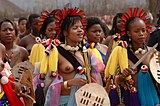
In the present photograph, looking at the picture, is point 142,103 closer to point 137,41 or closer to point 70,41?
point 137,41

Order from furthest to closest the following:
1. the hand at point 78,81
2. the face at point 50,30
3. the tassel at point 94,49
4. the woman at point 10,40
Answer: the face at point 50,30 < the woman at point 10,40 < the tassel at point 94,49 < the hand at point 78,81

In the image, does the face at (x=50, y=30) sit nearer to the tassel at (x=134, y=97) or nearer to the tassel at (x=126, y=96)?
the tassel at (x=126, y=96)

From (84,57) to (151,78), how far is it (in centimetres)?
73

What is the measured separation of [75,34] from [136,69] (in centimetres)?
75

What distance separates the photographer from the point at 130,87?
526cm

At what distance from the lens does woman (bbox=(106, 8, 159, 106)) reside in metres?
5.10

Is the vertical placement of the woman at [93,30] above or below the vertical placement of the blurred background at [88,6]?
above

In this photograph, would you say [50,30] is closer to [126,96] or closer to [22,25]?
[126,96]

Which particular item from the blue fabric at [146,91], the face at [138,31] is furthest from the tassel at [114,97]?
the face at [138,31]

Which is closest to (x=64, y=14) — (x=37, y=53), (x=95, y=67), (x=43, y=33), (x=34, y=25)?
(x=95, y=67)

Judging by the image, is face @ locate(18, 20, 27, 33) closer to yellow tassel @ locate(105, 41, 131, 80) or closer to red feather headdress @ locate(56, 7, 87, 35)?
red feather headdress @ locate(56, 7, 87, 35)

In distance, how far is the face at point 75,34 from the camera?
523 centimetres

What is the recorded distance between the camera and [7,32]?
676cm

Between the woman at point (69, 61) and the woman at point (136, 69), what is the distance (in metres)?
0.43
